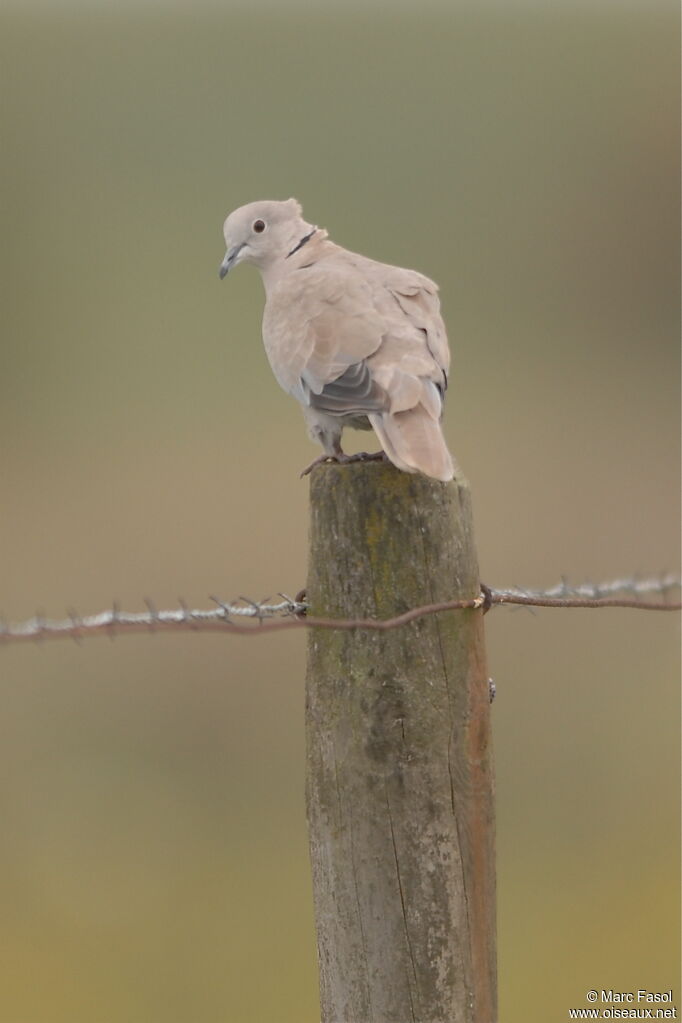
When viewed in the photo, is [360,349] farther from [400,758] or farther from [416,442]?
[400,758]

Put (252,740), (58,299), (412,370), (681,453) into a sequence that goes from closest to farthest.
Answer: (412,370)
(252,740)
(681,453)
(58,299)

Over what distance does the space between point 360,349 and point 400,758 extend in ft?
4.02

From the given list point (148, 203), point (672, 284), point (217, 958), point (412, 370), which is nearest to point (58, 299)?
point (148, 203)

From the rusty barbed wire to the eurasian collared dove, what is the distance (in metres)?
0.35

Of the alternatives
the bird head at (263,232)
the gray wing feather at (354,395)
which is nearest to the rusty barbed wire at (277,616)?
the gray wing feather at (354,395)

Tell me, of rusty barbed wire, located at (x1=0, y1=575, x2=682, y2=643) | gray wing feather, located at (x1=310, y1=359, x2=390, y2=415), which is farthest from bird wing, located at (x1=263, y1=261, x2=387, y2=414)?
rusty barbed wire, located at (x1=0, y1=575, x2=682, y2=643)

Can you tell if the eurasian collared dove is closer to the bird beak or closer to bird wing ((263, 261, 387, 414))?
bird wing ((263, 261, 387, 414))

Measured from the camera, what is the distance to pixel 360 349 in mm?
3424

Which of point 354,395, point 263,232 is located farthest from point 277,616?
point 263,232

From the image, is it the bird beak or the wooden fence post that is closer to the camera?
the wooden fence post

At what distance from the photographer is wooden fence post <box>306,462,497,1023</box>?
2572mm

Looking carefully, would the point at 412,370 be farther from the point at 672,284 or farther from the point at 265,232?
the point at 672,284

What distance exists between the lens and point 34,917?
7910 mm

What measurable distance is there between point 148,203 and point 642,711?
8.95 meters
